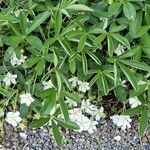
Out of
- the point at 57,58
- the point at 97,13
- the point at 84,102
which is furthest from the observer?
the point at 84,102

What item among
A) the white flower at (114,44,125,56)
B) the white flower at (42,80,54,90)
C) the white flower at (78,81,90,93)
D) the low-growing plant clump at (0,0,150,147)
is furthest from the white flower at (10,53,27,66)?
the white flower at (114,44,125,56)

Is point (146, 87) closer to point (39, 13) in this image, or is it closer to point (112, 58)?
point (112, 58)

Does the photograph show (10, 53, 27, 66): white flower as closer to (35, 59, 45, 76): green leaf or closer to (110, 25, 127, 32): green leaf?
(35, 59, 45, 76): green leaf

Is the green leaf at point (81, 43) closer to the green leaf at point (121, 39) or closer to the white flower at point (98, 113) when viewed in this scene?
the green leaf at point (121, 39)

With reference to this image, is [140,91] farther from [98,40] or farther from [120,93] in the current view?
[98,40]

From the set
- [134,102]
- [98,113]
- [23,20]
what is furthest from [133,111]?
[23,20]

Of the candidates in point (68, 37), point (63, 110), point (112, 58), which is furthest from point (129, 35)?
point (63, 110)

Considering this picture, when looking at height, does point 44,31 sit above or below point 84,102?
above
